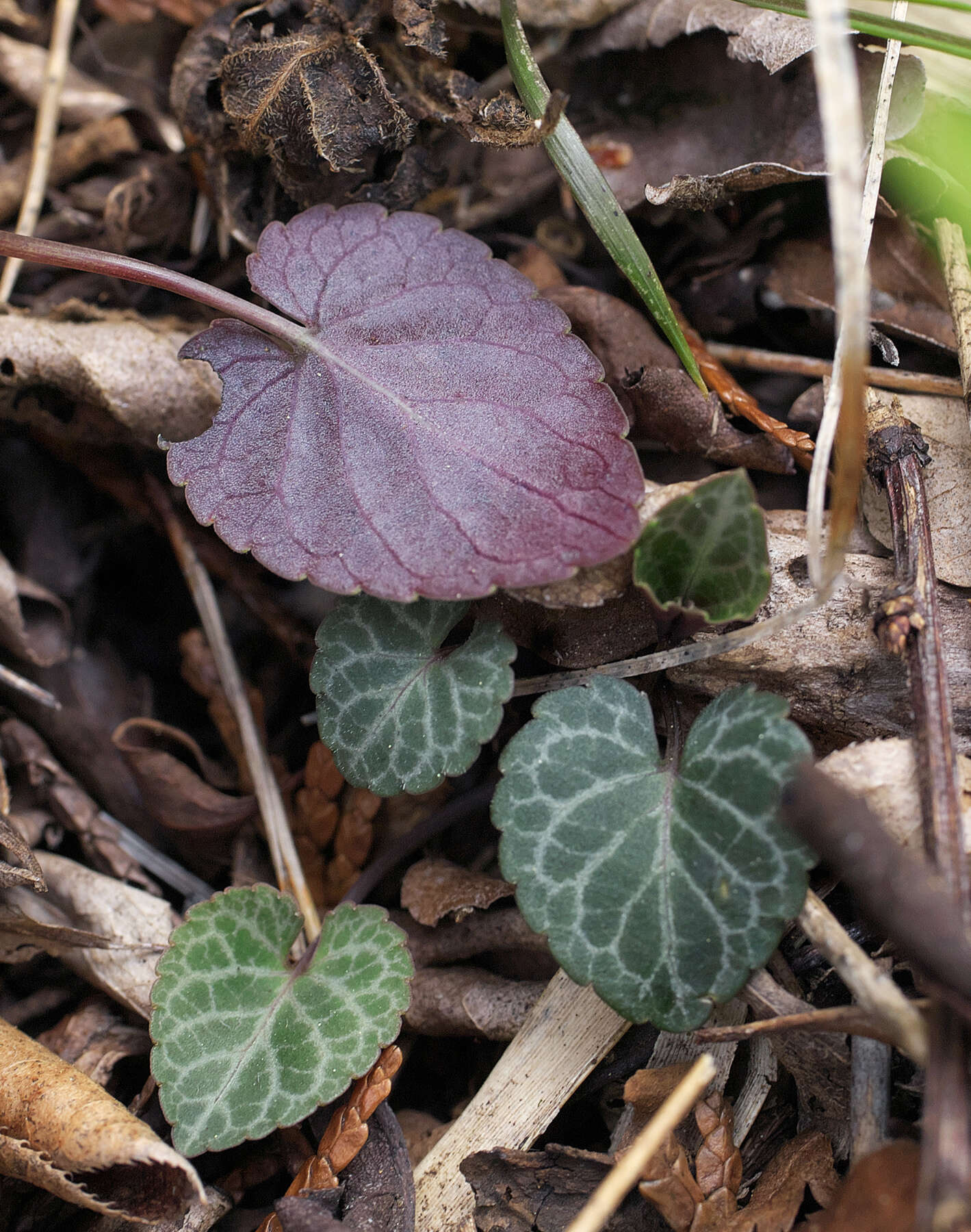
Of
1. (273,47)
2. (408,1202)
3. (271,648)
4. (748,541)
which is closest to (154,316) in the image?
(273,47)

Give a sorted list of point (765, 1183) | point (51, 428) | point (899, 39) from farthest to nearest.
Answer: point (51, 428) → point (899, 39) → point (765, 1183)

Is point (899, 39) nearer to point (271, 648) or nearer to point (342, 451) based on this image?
point (342, 451)

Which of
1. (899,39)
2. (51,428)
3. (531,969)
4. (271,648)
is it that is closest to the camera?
(899,39)

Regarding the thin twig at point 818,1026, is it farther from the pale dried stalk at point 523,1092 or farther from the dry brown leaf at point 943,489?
the dry brown leaf at point 943,489

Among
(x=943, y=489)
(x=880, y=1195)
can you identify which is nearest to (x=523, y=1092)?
(x=880, y=1195)

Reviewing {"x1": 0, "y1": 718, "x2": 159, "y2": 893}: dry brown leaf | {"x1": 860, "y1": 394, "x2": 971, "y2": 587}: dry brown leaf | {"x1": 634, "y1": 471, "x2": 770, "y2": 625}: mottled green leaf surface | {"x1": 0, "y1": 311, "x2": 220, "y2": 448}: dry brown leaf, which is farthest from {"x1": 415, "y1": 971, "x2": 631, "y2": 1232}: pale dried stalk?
{"x1": 0, "y1": 311, "x2": 220, "y2": 448}: dry brown leaf

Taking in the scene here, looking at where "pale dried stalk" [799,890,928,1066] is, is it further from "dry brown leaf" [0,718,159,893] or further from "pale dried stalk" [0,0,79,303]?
"pale dried stalk" [0,0,79,303]

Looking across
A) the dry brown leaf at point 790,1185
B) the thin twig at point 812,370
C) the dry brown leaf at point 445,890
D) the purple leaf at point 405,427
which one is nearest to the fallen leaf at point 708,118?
the thin twig at point 812,370
